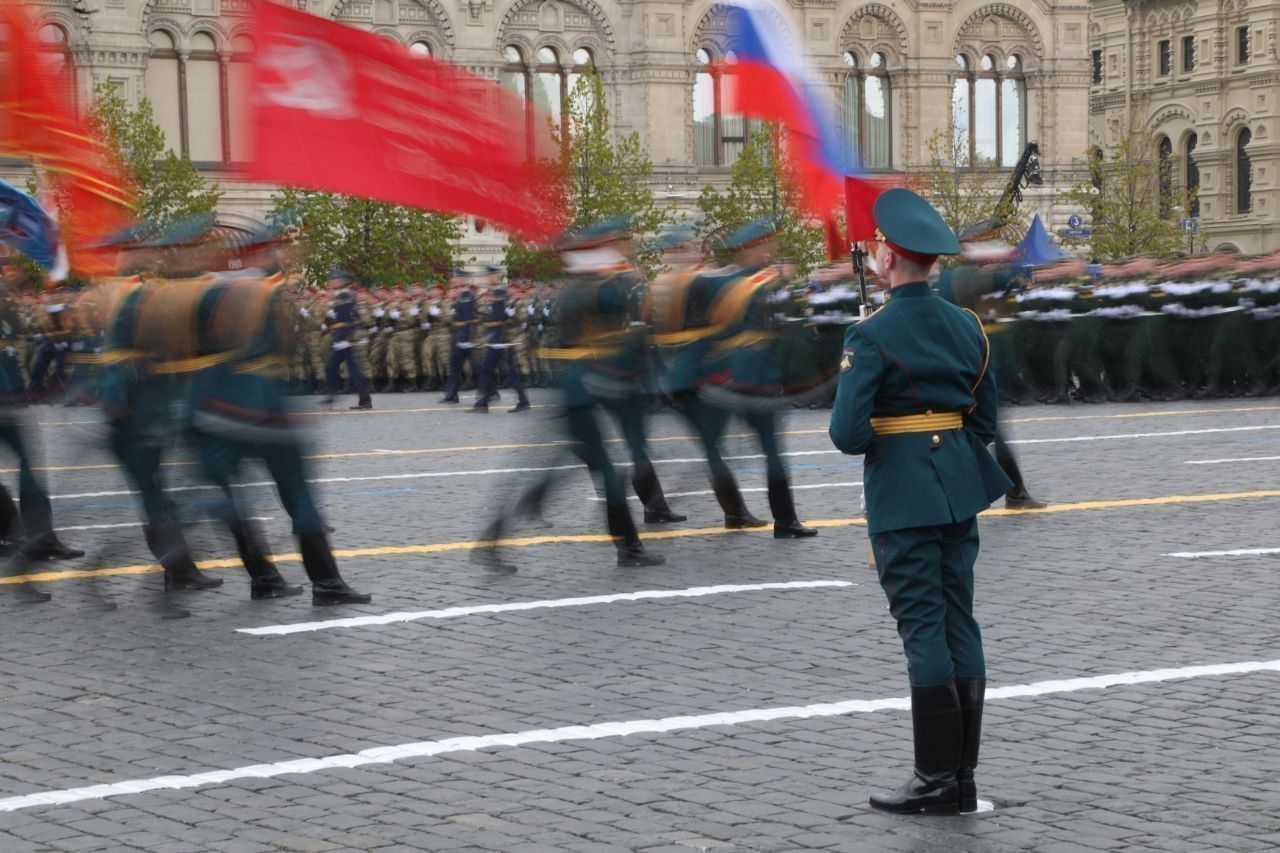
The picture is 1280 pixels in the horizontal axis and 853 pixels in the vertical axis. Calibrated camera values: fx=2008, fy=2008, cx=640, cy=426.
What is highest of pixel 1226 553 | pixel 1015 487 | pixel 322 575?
pixel 322 575

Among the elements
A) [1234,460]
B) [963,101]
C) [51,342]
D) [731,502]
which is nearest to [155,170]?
[51,342]

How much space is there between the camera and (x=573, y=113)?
158 ft

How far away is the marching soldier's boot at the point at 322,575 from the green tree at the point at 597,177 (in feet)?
95.4

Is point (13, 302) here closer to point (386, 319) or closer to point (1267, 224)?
point (386, 319)

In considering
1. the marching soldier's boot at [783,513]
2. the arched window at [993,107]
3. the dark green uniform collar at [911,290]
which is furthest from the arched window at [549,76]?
the dark green uniform collar at [911,290]

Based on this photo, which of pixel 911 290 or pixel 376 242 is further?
pixel 376 242

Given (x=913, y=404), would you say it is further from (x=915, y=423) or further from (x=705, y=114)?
(x=705, y=114)

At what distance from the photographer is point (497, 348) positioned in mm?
25172

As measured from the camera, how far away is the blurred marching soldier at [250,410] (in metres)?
9.34

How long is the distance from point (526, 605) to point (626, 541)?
1.40 metres

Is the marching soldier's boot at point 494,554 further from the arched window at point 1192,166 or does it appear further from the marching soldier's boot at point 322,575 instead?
the arched window at point 1192,166

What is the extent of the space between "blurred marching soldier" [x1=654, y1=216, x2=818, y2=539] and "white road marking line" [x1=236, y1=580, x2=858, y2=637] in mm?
2098

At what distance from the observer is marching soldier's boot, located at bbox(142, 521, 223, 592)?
9.59 metres

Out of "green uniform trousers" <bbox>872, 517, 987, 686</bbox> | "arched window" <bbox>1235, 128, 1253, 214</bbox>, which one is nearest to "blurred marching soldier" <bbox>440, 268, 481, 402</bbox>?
"green uniform trousers" <bbox>872, 517, 987, 686</bbox>
